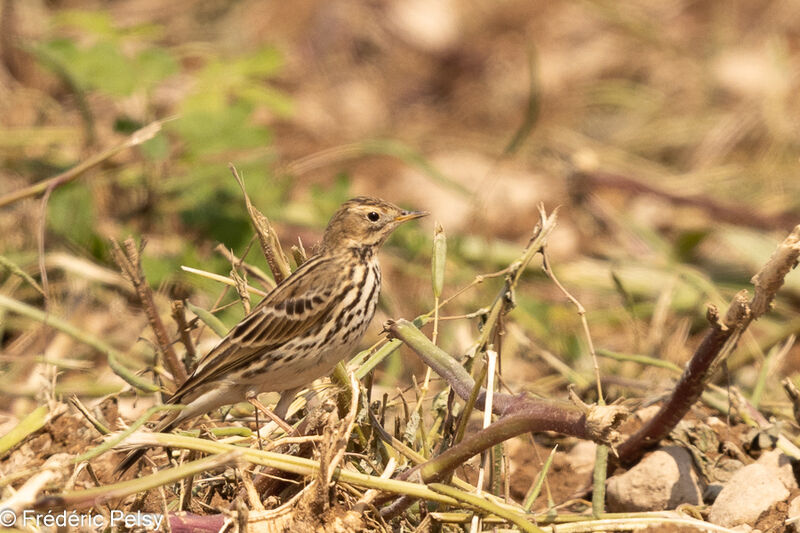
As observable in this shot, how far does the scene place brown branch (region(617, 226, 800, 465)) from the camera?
325 centimetres

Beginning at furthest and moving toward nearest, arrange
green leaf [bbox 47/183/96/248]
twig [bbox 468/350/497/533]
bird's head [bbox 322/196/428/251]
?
green leaf [bbox 47/183/96/248] < bird's head [bbox 322/196/428/251] < twig [bbox 468/350/497/533]

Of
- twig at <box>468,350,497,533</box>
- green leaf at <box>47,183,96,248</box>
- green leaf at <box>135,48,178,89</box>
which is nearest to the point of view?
twig at <box>468,350,497,533</box>

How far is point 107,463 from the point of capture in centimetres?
388

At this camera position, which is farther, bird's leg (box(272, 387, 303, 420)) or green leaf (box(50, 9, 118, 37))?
green leaf (box(50, 9, 118, 37))

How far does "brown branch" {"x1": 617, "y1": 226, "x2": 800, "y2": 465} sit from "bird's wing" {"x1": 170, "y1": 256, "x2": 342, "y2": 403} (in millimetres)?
1189

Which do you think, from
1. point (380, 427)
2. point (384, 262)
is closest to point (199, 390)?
point (380, 427)

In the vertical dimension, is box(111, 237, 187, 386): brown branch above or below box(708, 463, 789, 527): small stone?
above

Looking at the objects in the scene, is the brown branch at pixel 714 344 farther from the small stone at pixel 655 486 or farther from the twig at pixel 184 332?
the twig at pixel 184 332

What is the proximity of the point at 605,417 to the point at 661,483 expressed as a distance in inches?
37.2

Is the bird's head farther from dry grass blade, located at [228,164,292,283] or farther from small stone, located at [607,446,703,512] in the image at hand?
small stone, located at [607,446,703,512]

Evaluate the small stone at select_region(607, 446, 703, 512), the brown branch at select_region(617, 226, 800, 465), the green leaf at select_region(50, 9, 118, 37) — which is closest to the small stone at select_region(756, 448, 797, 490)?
the small stone at select_region(607, 446, 703, 512)

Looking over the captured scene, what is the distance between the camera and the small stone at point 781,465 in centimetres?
360

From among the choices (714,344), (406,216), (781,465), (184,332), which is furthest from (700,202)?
(184,332)

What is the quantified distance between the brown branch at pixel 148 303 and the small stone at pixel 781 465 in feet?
6.74
